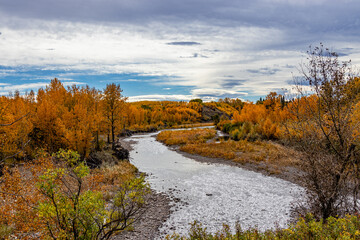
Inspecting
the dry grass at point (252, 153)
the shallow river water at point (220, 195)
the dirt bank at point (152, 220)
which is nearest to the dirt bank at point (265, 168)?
the dry grass at point (252, 153)

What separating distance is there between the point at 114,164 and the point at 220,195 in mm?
12843

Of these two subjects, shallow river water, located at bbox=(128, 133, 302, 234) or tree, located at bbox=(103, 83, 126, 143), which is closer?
shallow river water, located at bbox=(128, 133, 302, 234)

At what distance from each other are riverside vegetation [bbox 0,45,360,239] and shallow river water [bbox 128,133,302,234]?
1182mm

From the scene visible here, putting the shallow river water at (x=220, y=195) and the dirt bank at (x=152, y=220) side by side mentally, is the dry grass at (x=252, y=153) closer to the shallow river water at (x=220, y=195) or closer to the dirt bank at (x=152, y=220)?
the shallow river water at (x=220, y=195)

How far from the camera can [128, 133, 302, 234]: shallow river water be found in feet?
38.9

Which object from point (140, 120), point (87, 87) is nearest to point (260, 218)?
point (87, 87)

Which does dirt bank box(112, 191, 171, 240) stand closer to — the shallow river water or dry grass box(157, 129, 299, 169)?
the shallow river water

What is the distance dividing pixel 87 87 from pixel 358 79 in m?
39.9

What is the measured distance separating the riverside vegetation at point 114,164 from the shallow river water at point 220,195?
1.18m

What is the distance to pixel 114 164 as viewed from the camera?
76.2 ft

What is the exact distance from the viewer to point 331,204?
832 cm

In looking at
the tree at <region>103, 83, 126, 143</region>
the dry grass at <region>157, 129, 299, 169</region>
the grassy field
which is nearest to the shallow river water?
the grassy field

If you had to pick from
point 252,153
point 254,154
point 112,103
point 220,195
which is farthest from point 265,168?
point 112,103

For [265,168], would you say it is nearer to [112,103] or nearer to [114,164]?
[114,164]
